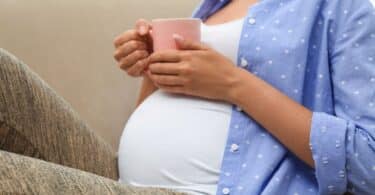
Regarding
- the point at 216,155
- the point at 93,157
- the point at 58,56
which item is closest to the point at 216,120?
the point at 216,155

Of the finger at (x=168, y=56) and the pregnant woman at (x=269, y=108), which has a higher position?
the finger at (x=168, y=56)

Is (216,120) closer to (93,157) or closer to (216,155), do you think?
(216,155)

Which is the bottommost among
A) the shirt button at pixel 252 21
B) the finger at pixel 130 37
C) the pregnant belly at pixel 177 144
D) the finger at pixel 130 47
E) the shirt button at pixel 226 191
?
the shirt button at pixel 226 191

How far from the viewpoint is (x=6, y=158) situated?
57 centimetres

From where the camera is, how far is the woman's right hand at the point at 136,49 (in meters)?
0.94

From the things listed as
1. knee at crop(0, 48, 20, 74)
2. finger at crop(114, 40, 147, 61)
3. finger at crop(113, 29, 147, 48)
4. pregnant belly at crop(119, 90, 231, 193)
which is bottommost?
pregnant belly at crop(119, 90, 231, 193)

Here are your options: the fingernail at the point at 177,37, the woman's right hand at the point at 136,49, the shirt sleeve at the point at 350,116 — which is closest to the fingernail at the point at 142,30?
the woman's right hand at the point at 136,49

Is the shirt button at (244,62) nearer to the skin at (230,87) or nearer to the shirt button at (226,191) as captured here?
the skin at (230,87)

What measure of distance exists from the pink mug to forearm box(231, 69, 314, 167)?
88 millimetres

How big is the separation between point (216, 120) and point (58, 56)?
459 millimetres

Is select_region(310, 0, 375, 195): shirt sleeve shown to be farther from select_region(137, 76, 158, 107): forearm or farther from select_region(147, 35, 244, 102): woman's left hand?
select_region(137, 76, 158, 107): forearm

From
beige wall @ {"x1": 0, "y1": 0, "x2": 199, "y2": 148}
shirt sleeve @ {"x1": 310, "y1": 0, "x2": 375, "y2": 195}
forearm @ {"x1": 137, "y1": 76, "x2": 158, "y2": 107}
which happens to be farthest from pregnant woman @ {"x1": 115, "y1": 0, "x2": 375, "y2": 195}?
beige wall @ {"x1": 0, "y1": 0, "x2": 199, "y2": 148}

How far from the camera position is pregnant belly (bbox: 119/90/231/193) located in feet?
2.77

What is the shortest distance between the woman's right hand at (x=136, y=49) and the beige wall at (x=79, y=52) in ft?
0.83
